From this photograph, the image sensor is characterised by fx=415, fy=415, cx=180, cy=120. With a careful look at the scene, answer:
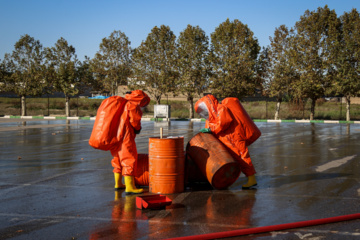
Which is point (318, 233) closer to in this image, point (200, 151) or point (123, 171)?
point (200, 151)

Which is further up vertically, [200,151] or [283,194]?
[200,151]

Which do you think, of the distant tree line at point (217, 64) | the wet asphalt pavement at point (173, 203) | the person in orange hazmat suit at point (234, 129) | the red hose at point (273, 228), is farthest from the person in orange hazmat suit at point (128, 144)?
the distant tree line at point (217, 64)

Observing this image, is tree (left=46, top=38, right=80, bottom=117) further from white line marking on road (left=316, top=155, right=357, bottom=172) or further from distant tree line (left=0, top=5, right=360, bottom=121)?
white line marking on road (left=316, top=155, right=357, bottom=172)

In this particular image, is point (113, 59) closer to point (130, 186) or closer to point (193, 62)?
point (193, 62)

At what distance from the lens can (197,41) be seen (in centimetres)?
3772

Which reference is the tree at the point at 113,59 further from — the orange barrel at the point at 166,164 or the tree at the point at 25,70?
the orange barrel at the point at 166,164

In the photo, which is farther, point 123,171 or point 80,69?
point 80,69

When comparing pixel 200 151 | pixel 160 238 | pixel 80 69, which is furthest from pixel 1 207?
pixel 80 69

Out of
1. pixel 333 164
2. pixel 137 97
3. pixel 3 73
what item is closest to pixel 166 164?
pixel 137 97

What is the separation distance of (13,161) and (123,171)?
204 inches

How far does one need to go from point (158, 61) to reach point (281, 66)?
1143 cm

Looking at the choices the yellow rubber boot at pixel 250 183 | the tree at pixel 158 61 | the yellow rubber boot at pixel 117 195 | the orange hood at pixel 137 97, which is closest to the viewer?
the yellow rubber boot at pixel 117 195

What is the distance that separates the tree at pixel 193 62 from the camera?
37.4 meters

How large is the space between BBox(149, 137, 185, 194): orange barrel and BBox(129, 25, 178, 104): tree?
31.8m
